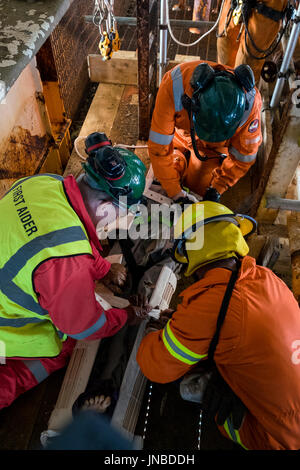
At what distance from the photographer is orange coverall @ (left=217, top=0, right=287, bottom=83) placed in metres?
3.63

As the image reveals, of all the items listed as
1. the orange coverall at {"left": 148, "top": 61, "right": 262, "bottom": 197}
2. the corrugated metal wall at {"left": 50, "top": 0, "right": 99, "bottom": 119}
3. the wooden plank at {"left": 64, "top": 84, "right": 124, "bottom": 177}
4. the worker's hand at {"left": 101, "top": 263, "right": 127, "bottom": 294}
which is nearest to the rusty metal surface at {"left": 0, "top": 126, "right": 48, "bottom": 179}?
the wooden plank at {"left": 64, "top": 84, "right": 124, "bottom": 177}

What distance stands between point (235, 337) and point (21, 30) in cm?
184

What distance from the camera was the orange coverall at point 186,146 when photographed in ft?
9.70

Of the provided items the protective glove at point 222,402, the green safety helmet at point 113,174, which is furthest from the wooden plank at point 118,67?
the protective glove at point 222,402

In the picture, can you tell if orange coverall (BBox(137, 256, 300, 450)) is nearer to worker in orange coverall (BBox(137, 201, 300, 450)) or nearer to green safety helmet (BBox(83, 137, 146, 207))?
worker in orange coverall (BBox(137, 201, 300, 450))

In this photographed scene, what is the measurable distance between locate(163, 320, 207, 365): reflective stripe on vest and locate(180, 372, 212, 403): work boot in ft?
1.07

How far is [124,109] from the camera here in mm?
5047

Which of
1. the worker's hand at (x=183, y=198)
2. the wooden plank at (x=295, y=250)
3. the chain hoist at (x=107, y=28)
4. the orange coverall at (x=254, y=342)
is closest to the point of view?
the orange coverall at (x=254, y=342)

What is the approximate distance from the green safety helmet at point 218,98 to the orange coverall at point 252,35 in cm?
143

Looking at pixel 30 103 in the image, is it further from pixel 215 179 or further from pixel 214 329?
pixel 214 329

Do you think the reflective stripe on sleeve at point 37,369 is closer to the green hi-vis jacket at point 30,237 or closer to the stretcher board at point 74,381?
the stretcher board at point 74,381

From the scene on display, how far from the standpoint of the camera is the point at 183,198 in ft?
11.1
